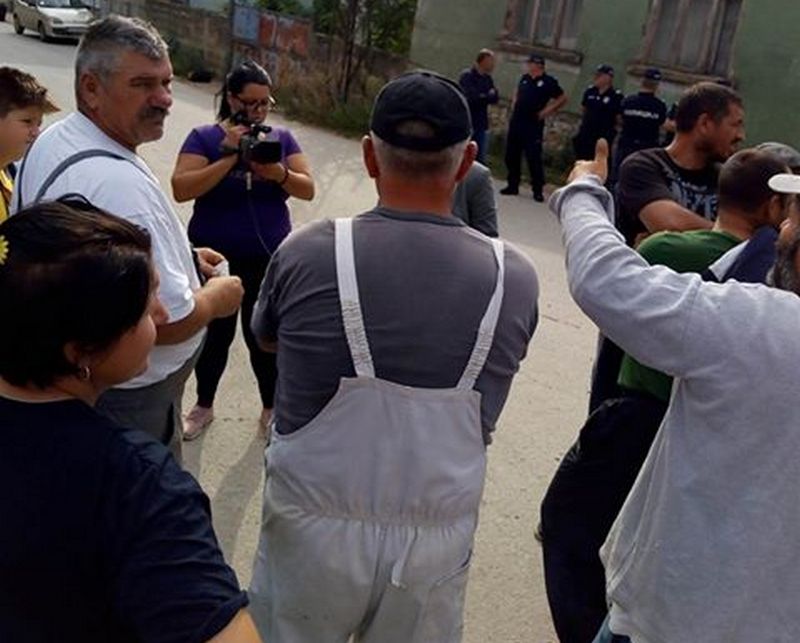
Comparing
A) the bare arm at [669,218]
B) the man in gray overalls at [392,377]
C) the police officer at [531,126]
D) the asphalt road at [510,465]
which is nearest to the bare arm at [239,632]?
the man in gray overalls at [392,377]

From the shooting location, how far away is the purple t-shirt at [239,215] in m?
3.87

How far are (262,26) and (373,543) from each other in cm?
1856

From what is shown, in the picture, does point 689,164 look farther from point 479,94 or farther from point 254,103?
point 479,94

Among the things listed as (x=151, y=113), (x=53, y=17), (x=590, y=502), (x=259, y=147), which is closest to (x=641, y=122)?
(x=259, y=147)

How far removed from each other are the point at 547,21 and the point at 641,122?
17.1 ft

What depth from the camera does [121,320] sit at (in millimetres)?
1356

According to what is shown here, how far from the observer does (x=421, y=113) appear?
1.89m

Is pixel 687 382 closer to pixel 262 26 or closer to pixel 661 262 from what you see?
pixel 661 262

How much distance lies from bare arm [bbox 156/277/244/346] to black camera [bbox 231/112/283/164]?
1.23 metres

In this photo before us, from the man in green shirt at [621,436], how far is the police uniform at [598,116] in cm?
908

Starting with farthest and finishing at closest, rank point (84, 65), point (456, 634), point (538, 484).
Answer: point (538, 484), point (84, 65), point (456, 634)

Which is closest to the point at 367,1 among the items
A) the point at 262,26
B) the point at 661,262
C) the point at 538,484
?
the point at 262,26

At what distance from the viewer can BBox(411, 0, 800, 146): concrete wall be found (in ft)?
38.2

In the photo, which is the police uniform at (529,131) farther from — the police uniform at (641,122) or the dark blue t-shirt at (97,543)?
the dark blue t-shirt at (97,543)
